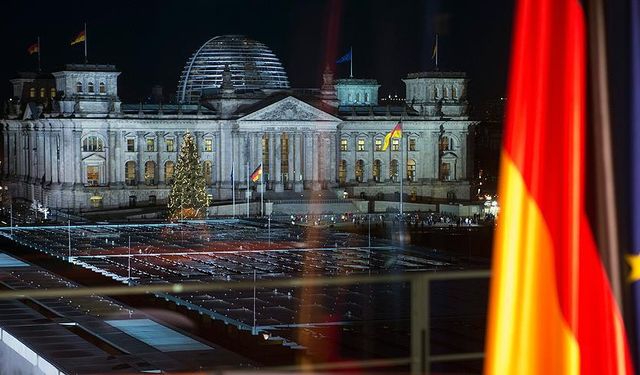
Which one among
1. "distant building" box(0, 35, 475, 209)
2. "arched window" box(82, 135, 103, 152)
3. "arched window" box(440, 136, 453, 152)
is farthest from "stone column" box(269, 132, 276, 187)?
"arched window" box(440, 136, 453, 152)

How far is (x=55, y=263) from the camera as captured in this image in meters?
56.3

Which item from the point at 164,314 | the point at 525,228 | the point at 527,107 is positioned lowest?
the point at 164,314

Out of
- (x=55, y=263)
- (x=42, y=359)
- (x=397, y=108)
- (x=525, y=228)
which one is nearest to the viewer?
(x=525, y=228)

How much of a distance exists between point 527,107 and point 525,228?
0.49 meters

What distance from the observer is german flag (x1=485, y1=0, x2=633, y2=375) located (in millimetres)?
5008

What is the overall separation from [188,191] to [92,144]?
1369cm

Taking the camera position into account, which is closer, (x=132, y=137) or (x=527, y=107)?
(x=527, y=107)

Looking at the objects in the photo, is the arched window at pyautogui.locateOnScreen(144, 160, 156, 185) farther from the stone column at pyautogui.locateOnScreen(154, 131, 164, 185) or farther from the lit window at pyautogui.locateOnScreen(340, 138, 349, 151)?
the lit window at pyautogui.locateOnScreen(340, 138, 349, 151)

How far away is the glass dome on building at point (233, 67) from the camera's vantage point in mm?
111062

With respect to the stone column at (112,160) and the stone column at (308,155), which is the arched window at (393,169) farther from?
the stone column at (112,160)

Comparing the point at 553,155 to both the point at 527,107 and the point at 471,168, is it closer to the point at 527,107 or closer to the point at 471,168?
the point at 527,107

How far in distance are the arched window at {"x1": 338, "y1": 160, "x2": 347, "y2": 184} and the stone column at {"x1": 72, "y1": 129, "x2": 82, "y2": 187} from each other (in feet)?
68.5

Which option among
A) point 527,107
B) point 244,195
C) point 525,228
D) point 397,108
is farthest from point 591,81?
point 397,108

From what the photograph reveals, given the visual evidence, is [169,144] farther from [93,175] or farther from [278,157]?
[278,157]
